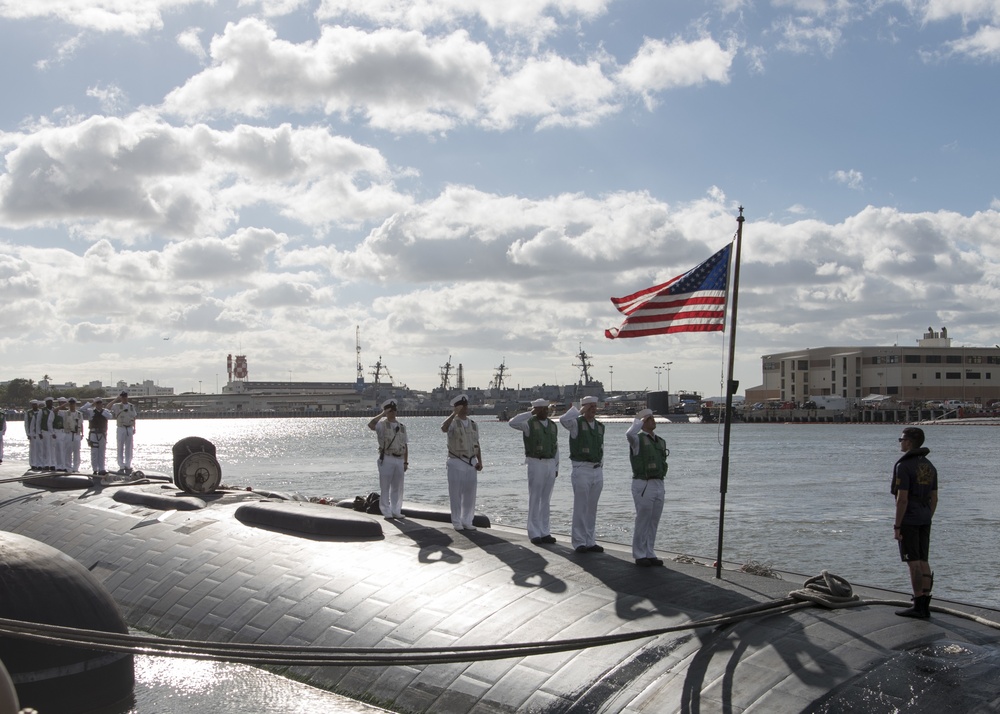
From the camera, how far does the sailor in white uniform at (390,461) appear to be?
13633mm

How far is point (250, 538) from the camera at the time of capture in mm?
12273

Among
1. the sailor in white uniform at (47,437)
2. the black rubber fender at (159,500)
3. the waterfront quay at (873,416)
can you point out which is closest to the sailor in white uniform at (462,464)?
the black rubber fender at (159,500)

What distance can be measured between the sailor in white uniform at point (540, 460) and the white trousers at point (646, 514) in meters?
1.56

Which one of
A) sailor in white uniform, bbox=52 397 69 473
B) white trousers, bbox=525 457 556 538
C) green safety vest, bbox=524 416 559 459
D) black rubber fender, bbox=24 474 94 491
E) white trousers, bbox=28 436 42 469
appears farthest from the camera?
white trousers, bbox=28 436 42 469

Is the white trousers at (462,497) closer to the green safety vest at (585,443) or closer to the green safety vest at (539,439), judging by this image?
the green safety vest at (539,439)

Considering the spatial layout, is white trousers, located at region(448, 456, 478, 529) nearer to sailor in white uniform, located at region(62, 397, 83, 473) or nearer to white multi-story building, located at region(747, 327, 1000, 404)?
sailor in white uniform, located at region(62, 397, 83, 473)

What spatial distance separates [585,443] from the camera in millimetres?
11078

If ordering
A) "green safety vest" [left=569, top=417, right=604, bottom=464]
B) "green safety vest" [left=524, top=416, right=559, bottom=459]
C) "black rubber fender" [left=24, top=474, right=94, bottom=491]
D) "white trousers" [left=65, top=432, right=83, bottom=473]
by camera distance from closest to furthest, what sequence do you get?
1. "green safety vest" [left=569, top=417, right=604, bottom=464]
2. "green safety vest" [left=524, top=416, right=559, bottom=459]
3. "black rubber fender" [left=24, top=474, right=94, bottom=491]
4. "white trousers" [left=65, top=432, right=83, bottom=473]

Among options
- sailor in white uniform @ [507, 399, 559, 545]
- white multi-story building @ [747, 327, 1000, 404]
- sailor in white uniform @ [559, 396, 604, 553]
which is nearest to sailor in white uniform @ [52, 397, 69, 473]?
sailor in white uniform @ [507, 399, 559, 545]

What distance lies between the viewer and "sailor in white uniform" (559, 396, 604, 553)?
10.8 m

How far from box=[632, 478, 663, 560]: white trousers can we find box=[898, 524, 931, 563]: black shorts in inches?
106

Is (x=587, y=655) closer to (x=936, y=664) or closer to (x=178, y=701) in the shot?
(x=936, y=664)

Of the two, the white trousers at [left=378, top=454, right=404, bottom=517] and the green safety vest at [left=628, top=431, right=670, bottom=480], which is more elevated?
the green safety vest at [left=628, top=431, right=670, bottom=480]

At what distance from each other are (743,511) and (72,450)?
2239cm
